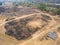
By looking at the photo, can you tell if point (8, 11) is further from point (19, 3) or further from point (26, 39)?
point (26, 39)

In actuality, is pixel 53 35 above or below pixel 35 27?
below

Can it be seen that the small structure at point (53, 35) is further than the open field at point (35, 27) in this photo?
Yes

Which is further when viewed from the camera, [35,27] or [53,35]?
[35,27]

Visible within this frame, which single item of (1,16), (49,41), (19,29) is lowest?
(49,41)

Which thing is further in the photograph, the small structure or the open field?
the small structure

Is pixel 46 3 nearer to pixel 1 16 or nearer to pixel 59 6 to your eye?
pixel 59 6

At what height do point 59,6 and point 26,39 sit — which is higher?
point 59,6

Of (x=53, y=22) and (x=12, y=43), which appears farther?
(x=53, y=22)

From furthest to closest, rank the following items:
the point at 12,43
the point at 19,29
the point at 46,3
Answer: the point at 46,3 → the point at 19,29 → the point at 12,43

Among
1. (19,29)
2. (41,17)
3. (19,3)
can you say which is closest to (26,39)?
(19,29)

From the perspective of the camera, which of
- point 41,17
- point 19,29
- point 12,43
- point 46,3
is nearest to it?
point 12,43
